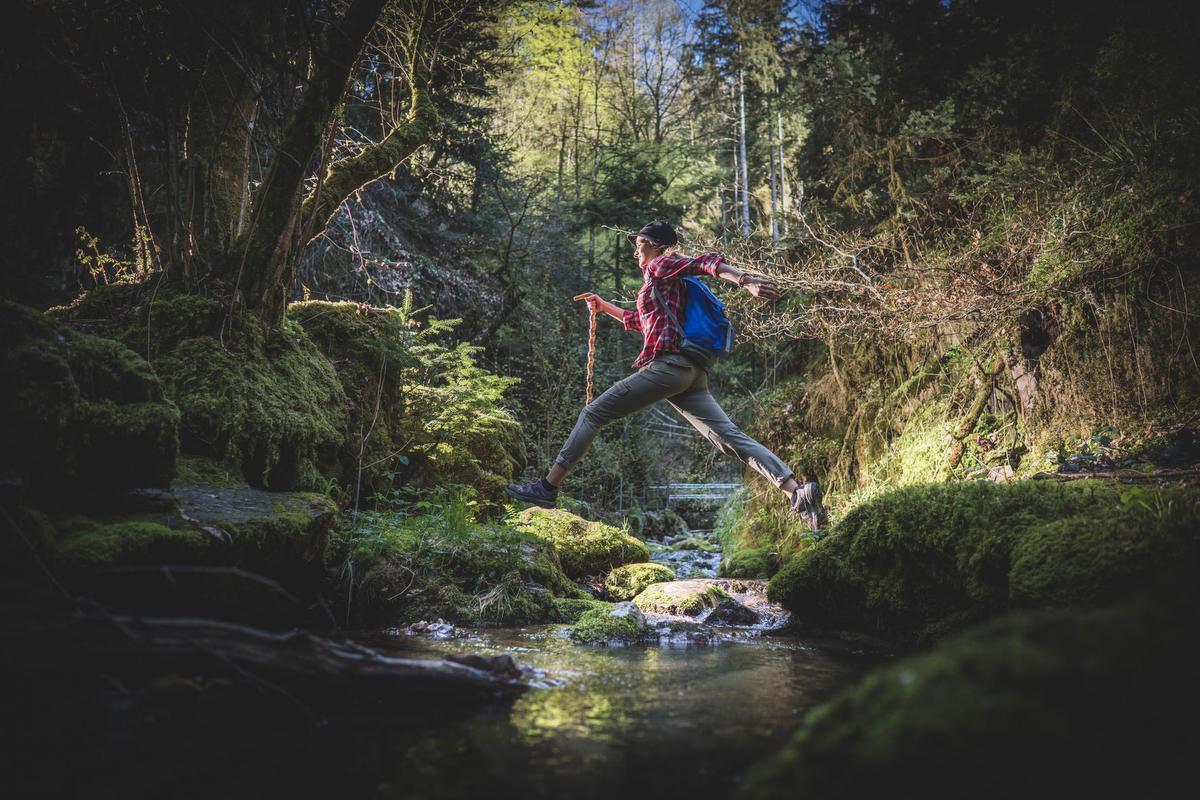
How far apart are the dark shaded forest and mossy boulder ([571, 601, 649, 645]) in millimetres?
51

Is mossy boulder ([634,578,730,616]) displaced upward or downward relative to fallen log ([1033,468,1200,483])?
downward

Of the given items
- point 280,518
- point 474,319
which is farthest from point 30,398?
point 474,319

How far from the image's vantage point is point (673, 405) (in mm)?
5125

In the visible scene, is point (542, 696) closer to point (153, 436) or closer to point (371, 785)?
point (371, 785)

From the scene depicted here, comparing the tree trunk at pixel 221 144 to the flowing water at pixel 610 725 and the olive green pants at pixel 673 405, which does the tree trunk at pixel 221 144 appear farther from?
the flowing water at pixel 610 725

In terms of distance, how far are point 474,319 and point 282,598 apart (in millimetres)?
10003

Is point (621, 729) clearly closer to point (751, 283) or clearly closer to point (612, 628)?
point (612, 628)

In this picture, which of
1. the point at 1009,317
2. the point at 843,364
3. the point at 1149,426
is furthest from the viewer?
the point at 843,364

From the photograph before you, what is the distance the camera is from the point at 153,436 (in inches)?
122

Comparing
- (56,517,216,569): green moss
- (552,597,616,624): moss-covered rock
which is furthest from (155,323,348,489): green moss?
(552,597,616,624): moss-covered rock

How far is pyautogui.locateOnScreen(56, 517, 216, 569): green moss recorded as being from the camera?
8.19ft

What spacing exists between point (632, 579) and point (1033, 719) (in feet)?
19.6

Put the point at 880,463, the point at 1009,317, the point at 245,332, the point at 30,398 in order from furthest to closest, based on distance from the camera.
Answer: the point at 880,463, the point at 1009,317, the point at 245,332, the point at 30,398

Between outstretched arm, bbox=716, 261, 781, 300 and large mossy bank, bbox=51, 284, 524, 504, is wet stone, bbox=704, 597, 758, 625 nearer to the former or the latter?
outstretched arm, bbox=716, 261, 781, 300
